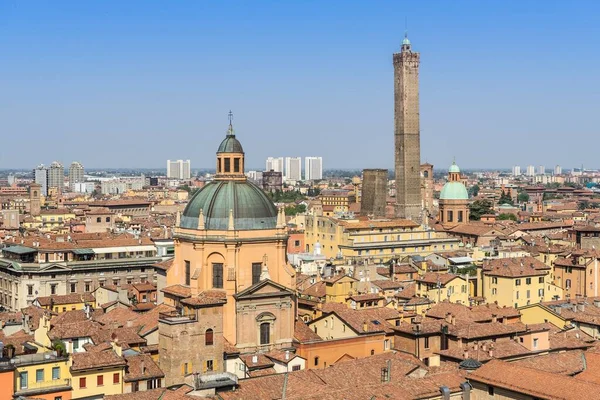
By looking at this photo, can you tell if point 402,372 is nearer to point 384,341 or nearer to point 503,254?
point 384,341

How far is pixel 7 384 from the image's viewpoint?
28.5 meters

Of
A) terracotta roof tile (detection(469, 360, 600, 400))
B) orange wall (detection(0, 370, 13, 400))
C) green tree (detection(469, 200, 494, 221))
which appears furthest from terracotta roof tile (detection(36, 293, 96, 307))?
green tree (detection(469, 200, 494, 221))

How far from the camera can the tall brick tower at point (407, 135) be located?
324 ft

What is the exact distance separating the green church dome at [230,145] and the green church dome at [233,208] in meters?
1.59

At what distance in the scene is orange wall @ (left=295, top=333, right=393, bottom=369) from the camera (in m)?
37.2

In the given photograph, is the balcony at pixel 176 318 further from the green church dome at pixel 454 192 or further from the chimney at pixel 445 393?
the green church dome at pixel 454 192

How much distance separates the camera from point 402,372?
32156 mm

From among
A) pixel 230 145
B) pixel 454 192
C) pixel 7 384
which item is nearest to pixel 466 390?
pixel 7 384

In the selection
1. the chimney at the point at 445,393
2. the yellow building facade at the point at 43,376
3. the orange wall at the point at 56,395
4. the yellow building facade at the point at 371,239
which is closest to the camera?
the chimney at the point at 445,393

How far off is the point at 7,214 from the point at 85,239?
5060 centimetres

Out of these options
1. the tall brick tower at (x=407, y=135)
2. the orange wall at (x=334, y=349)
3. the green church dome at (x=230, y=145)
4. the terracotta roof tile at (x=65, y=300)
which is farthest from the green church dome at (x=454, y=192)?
the orange wall at (x=334, y=349)

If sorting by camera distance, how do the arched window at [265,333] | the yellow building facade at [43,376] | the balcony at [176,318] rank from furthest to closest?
the arched window at [265,333] → the balcony at [176,318] → the yellow building facade at [43,376]

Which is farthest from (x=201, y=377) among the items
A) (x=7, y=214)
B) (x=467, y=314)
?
(x=7, y=214)

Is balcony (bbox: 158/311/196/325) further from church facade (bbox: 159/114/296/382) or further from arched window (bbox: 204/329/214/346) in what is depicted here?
church facade (bbox: 159/114/296/382)
